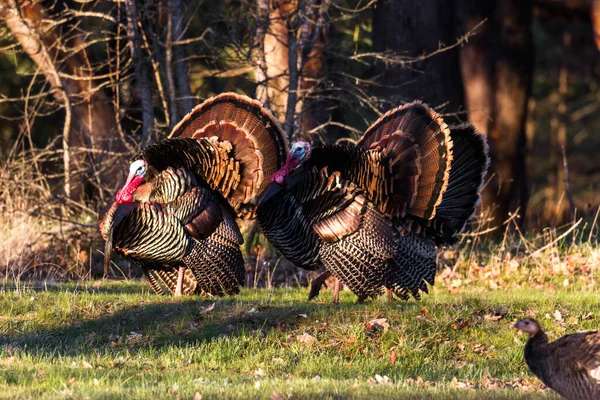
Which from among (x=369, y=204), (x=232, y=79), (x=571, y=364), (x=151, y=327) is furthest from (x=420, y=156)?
(x=232, y=79)

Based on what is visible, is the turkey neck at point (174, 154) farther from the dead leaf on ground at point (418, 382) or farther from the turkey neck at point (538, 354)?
the turkey neck at point (538, 354)

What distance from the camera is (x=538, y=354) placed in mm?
6441

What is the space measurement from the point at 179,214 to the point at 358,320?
73.6 inches

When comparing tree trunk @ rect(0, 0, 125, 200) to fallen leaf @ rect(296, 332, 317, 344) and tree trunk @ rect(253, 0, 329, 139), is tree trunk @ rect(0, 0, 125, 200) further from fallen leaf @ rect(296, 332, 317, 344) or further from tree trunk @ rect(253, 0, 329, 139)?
fallen leaf @ rect(296, 332, 317, 344)

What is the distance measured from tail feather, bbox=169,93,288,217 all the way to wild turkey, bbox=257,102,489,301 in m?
0.67

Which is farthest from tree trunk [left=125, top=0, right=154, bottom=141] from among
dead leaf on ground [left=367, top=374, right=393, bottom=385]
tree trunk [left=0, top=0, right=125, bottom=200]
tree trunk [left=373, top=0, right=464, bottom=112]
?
dead leaf on ground [left=367, top=374, right=393, bottom=385]

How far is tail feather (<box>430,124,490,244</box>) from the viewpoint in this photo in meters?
9.88

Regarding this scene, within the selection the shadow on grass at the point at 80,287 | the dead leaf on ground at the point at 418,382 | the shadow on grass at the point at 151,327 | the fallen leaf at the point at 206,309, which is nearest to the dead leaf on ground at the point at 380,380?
the dead leaf on ground at the point at 418,382

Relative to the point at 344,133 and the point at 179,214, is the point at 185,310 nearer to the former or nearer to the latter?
the point at 179,214

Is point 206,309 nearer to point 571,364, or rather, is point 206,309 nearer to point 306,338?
point 306,338

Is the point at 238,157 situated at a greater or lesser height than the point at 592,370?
greater

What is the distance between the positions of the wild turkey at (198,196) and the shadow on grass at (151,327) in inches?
20.7

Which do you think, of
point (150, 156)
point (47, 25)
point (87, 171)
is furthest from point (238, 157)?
point (47, 25)

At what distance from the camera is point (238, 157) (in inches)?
393
